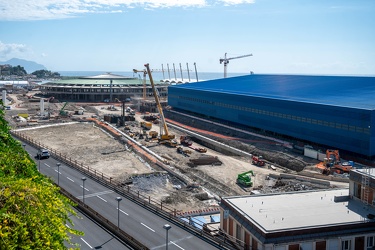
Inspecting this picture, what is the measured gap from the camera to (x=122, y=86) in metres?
175

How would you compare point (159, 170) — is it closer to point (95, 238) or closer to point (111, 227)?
point (111, 227)

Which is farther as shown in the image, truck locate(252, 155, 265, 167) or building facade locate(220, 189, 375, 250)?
truck locate(252, 155, 265, 167)

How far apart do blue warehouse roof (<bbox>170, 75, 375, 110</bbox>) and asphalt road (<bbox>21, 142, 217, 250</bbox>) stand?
4269 cm

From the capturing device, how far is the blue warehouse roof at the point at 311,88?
71.9 meters

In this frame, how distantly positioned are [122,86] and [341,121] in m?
122

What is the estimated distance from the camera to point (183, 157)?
71.9 meters

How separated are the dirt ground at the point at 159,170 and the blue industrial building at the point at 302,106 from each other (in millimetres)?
8368

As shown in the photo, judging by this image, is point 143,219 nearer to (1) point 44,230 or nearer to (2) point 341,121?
(1) point 44,230

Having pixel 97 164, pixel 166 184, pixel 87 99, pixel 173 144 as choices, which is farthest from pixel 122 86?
pixel 166 184

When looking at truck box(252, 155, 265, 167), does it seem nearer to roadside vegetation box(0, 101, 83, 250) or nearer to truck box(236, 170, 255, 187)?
truck box(236, 170, 255, 187)

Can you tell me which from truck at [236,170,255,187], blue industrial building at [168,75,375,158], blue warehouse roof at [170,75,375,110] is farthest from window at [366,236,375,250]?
blue warehouse roof at [170,75,375,110]

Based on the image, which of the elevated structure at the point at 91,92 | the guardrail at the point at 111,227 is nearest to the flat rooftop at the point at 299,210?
the guardrail at the point at 111,227

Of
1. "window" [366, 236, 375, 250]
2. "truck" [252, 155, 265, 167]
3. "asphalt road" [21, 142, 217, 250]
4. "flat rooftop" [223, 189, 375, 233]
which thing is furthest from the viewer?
"truck" [252, 155, 265, 167]

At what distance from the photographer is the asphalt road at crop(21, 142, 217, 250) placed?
28219 millimetres
